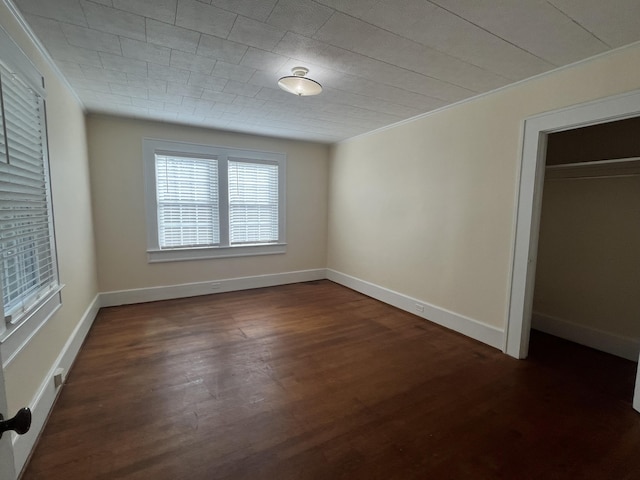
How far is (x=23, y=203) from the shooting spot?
1830mm

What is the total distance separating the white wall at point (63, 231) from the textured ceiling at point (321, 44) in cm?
19

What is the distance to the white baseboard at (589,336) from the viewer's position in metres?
2.86

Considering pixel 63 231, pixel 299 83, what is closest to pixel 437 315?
pixel 299 83

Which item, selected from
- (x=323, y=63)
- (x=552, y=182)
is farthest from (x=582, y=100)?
(x=323, y=63)

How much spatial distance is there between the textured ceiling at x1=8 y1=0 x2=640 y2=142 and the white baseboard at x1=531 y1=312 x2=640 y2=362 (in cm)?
262

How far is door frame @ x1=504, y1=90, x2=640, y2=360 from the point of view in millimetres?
2490

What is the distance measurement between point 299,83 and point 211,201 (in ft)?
9.10

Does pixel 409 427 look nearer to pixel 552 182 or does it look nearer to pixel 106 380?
pixel 106 380

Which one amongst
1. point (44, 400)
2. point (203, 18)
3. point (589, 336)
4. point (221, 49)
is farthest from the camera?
point (589, 336)

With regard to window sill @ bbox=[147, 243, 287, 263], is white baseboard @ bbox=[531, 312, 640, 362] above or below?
below

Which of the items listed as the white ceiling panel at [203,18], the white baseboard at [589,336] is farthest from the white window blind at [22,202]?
the white baseboard at [589,336]

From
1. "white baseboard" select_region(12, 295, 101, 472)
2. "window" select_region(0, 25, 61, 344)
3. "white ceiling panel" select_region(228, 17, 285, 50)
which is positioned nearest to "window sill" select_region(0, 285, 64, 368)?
"window" select_region(0, 25, 61, 344)

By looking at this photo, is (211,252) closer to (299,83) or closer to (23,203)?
(23,203)

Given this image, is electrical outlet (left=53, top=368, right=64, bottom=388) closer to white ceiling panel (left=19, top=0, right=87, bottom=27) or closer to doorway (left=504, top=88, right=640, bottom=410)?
white ceiling panel (left=19, top=0, right=87, bottom=27)
